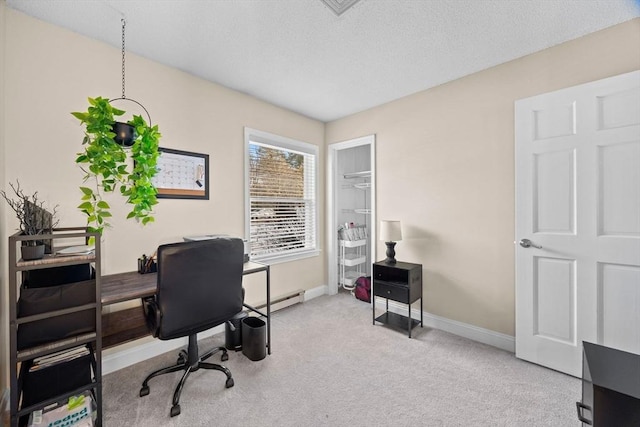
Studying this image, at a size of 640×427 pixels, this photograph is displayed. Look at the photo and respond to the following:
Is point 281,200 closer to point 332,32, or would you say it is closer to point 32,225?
point 332,32

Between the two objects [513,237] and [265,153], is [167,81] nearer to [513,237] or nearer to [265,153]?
[265,153]

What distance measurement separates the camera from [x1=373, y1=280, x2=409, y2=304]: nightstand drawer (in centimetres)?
264

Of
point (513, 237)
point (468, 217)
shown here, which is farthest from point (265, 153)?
point (513, 237)

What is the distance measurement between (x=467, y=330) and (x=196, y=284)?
2483 millimetres

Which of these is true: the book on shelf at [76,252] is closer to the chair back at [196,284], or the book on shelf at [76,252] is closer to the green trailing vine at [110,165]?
the green trailing vine at [110,165]

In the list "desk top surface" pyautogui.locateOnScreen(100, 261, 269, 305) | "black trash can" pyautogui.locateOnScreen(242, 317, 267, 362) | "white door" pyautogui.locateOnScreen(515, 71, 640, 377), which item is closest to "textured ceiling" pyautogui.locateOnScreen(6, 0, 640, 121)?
"white door" pyautogui.locateOnScreen(515, 71, 640, 377)

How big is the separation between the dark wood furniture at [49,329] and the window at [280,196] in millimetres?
1590

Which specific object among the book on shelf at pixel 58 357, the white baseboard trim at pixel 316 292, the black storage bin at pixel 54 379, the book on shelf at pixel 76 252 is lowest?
the white baseboard trim at pixel 316 292

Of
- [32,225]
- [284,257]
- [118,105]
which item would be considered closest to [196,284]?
[32,225]

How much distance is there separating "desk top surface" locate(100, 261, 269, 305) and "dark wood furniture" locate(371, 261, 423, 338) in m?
1.45

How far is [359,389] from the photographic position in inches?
72.8

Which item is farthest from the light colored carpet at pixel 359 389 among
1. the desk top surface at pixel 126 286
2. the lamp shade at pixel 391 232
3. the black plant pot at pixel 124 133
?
the black plant pot at pixel 124 133

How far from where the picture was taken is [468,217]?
258 centimetres

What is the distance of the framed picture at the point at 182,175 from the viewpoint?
2.30m
